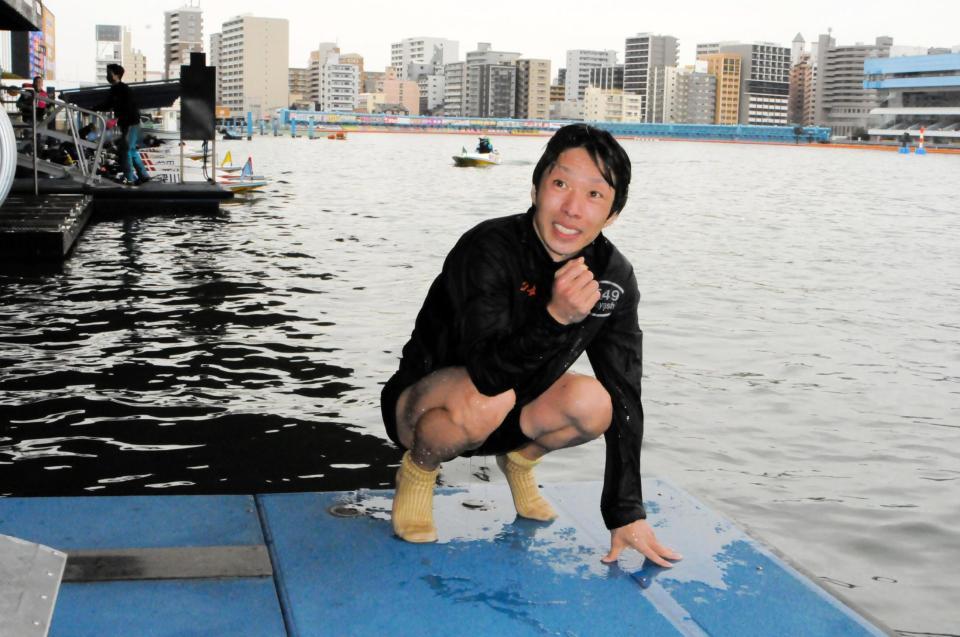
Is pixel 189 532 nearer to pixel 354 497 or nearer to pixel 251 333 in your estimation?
pixel 354 497

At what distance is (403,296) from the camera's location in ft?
32.6

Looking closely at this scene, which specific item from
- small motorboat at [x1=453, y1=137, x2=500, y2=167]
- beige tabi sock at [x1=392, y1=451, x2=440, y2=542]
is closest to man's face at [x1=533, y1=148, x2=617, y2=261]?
beige tabi sock at [x1=392, y1=451, x2=440, y2=542]

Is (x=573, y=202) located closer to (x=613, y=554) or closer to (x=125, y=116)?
(x=613, y=554)

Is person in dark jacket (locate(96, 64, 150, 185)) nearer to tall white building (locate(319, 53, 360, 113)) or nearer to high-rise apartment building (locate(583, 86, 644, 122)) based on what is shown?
high-rise apartment building (locate(583, 86, 644, 122))

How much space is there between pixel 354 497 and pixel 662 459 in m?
2.20

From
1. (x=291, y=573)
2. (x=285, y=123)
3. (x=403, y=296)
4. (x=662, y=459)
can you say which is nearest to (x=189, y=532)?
(x=291, y=573)

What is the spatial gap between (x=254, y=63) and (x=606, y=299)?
18360 cm

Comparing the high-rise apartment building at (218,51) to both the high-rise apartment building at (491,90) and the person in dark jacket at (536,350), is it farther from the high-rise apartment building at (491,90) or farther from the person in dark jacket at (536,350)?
the person in dark jacket at (536,350)

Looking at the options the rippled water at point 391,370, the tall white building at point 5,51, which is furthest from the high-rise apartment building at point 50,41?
the rippled water at point 391,370

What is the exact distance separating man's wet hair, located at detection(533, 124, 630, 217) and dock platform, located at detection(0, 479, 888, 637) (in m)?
0.94

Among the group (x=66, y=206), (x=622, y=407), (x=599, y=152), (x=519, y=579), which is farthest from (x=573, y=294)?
(x=66, y=206)

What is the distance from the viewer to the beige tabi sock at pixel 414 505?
294 cm

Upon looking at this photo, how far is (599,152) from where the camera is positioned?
2.65 metres

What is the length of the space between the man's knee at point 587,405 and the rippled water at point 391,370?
1.18 m
